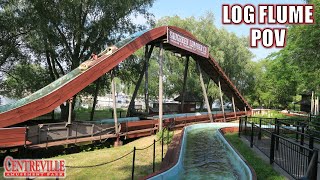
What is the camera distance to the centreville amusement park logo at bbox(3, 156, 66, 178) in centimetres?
843

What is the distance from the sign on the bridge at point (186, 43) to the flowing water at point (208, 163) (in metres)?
7.77

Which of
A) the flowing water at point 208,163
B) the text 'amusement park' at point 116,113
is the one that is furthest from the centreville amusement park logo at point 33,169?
the flowing water at point 208,163

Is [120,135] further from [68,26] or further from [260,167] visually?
[68,26]

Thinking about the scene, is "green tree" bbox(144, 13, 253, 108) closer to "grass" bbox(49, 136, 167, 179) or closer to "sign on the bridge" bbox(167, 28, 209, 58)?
"sign on the bridge" bbox(167, 28, 209, 58)

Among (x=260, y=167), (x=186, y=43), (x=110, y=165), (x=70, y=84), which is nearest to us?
(x=260, y=167)

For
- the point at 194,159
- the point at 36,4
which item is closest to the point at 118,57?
the point at 194,159

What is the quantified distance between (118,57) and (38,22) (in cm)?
757

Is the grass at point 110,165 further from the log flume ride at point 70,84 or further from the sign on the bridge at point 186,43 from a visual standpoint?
the sign on the bridge at point 186,43

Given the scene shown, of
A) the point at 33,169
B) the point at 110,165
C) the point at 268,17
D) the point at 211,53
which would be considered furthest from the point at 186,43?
the point at 211,53

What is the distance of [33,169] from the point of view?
339 inches

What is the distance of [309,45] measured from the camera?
2356 centimetres

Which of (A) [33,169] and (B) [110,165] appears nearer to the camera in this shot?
(A) [33,169]

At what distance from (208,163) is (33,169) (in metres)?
6.54

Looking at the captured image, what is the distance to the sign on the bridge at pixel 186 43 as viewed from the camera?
64.3 feet
